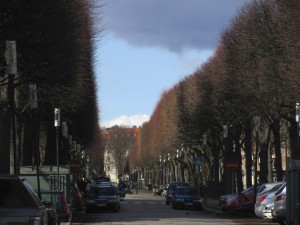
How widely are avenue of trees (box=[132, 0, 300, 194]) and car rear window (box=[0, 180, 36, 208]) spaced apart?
881 inches

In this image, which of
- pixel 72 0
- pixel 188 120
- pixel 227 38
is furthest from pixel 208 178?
pixel 72 0

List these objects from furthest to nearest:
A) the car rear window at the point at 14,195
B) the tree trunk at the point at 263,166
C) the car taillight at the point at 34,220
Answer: the tree trunk at the point at 263,166, the car rear window at the point at 14,195, the car taillight at the point at 34,220

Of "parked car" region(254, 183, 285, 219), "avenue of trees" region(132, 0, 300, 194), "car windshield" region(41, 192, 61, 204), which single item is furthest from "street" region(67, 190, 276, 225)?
"avenue of trees" region(132, 0, 300, 194)

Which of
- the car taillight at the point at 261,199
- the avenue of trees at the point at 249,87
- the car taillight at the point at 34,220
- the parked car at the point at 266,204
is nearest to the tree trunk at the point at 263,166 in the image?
the avenue of trees at the point at 249,87

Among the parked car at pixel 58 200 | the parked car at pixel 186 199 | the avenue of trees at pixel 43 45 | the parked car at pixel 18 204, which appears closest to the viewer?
the parked car at pixel 18 204

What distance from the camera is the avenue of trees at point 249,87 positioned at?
113 ft

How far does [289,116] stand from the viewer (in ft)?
134

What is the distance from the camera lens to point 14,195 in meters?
11.0

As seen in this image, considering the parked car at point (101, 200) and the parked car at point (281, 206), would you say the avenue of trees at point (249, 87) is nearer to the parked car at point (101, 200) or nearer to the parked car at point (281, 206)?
the parked car at point (281, 206)

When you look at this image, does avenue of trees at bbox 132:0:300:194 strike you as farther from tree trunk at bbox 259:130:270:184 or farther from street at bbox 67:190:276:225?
street at bbox 67:190:276:225

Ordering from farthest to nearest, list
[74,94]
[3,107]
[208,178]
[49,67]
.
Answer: [208,178], [74,94], [3,107], [49,67]

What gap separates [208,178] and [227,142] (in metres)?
18.5

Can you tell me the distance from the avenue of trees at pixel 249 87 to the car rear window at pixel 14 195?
22.4 meters

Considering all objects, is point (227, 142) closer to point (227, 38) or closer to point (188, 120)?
point (188, 120)
